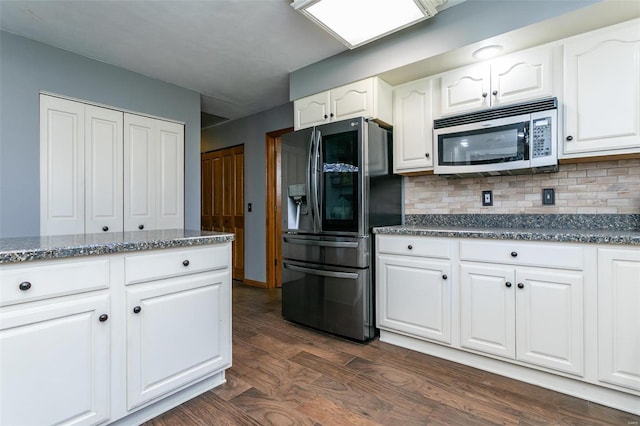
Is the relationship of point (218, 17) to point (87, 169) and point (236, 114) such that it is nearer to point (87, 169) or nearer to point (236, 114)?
point (87, 169)

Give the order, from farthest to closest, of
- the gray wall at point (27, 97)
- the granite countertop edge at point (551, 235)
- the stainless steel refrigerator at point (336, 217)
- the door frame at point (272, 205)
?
the door frame at point (272, 205)
the stainless steel refrigerator at point (336, 217)
the gray wall at point (27, 97)
the granite countertop edge at point (551, 235)

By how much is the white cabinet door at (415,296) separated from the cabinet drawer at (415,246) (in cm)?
5

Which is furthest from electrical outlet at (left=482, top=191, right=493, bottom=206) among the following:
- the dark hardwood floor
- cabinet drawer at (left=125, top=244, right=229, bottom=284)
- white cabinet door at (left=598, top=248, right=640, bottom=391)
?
cabinet drawer at (left=125, top=244, right=229, bottom=284)

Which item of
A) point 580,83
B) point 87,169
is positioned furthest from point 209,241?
point 580,83

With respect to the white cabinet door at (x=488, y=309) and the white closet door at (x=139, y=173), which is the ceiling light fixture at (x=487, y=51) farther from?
the white closet door at (x=139, y=173)

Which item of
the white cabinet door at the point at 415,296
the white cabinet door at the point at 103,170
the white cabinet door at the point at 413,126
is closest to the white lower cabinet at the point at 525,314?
the white cabinet door at the point at 415,296

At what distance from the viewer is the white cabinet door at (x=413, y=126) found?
8.09ft

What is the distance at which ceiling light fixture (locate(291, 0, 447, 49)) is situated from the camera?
1867 mm

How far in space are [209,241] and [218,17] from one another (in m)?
1.59

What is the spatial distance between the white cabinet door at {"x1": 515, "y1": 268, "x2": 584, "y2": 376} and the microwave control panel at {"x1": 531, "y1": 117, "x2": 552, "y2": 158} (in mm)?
749

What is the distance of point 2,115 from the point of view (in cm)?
229

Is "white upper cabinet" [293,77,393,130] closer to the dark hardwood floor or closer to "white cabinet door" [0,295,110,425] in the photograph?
the dark hardwood floor

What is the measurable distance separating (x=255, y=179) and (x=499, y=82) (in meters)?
3.04

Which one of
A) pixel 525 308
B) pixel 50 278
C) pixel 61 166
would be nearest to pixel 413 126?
pixel 525 308
